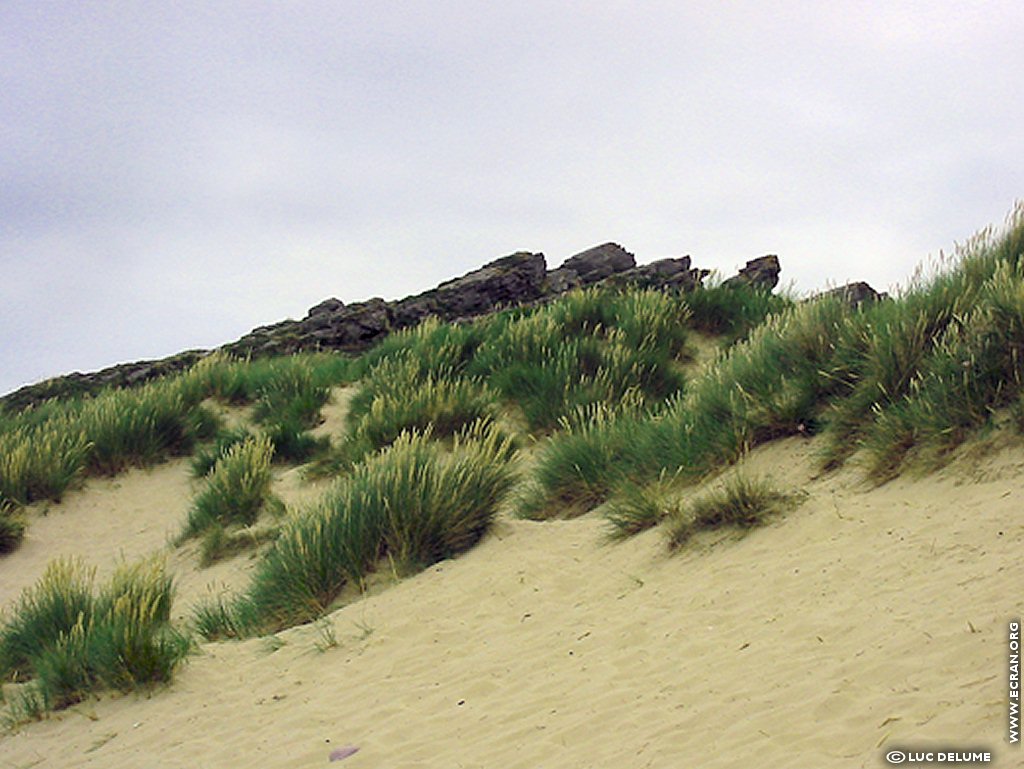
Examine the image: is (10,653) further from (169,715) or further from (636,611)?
(636,611)

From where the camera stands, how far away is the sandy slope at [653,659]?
4.03 metres

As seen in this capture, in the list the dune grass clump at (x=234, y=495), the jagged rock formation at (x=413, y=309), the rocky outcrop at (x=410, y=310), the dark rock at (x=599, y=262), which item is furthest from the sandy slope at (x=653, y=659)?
the dark rock at (x=599, y=262)

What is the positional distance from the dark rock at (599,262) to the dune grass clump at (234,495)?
1292 cm

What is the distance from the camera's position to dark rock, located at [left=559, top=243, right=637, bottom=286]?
23.8m

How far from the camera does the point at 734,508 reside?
23.3ft

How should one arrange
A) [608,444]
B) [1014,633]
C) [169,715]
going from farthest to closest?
1. [608,444]
2. [169,715]
3. [1014,633]

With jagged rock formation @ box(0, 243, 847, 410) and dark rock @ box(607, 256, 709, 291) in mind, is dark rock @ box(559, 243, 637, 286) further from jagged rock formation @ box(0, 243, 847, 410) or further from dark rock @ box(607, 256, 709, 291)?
dark rock @ box(607, 256, 709, 291)

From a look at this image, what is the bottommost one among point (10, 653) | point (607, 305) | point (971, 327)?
point (10, 653)

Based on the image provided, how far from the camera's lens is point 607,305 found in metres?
15.6

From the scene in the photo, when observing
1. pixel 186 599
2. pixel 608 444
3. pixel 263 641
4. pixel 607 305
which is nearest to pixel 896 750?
pixel 263 641

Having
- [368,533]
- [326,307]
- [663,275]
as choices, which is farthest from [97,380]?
[368,533]

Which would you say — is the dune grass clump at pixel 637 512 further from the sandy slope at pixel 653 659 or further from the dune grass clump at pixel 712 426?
the dune grass clump at pixel 712 426

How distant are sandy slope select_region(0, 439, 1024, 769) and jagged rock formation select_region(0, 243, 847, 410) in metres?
14.2

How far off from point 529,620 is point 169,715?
2278 mm
